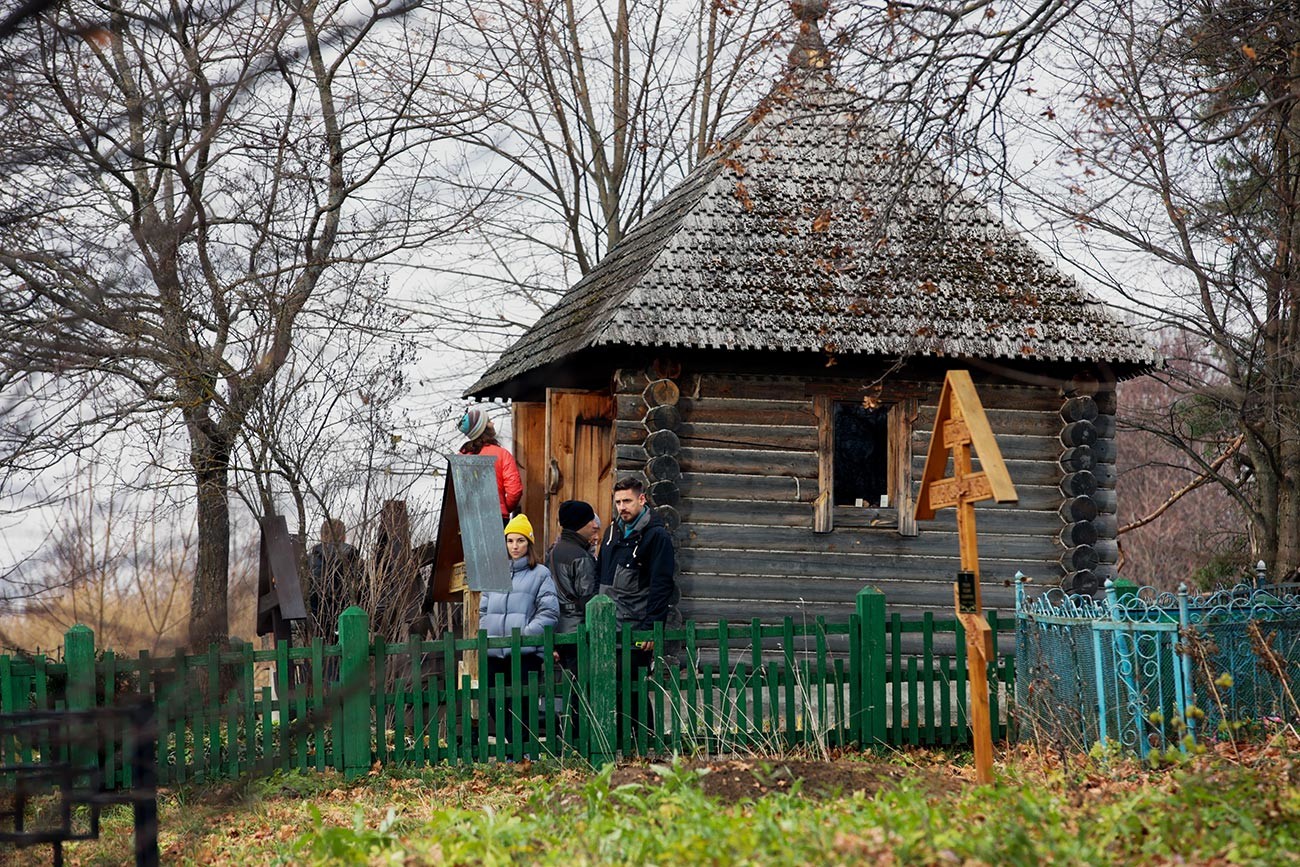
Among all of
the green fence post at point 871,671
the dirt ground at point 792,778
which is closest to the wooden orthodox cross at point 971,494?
the dirt ground at point 792,778

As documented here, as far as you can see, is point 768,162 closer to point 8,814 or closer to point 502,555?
point 502,555

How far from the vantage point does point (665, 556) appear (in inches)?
373

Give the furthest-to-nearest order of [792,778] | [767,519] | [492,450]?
[767,519]
[492,450]
[792,778]

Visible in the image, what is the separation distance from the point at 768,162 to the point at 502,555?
6150 mm

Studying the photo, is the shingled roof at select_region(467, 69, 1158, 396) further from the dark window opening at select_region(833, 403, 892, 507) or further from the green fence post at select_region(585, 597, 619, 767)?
the green fence post at select_region(585, 597, 619, 767)

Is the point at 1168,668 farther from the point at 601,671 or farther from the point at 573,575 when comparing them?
the point at 573,575

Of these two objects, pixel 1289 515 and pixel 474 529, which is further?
pixel 1289 515

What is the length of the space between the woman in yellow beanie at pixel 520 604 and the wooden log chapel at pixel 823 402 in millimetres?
2500

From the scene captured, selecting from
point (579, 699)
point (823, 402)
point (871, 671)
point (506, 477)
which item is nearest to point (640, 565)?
point (579, 699)

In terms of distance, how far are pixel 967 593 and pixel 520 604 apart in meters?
3.52

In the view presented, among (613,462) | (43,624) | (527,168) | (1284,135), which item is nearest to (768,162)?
(613,462)

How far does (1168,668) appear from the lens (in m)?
8.11

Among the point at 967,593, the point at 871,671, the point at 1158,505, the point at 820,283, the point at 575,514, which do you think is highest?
the point at 820,283

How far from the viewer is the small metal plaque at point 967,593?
7.01 m
